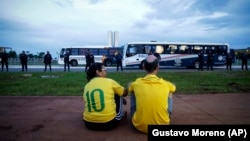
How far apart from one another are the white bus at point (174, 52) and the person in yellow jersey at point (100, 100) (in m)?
22.5

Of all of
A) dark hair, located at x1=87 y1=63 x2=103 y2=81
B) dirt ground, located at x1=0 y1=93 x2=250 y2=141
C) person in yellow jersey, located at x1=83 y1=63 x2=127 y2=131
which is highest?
dark hair, located at x1=87 y1=63 x2=103 y2=81

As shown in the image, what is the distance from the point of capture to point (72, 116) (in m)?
5.88

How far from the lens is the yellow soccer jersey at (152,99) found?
401 centimetres

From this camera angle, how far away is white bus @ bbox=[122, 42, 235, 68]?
2725cm

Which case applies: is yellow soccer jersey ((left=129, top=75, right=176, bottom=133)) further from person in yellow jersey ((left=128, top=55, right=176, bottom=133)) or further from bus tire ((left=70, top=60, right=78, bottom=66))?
bus tire ((left=70, top=60, right=78, bottom=66))

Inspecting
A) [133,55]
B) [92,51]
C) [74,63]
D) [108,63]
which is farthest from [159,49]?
[74,63]

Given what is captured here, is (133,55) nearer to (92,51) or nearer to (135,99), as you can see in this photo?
(92,51)

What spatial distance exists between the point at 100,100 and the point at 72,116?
1893 millimetres

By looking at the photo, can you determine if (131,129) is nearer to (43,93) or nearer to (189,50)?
(43,93)

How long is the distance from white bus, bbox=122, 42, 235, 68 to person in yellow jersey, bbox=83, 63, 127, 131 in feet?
73.9

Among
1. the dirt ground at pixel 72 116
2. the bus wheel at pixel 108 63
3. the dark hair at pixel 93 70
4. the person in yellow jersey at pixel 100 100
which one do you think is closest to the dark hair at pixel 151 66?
the person in yellow jersey at pixel 100 100

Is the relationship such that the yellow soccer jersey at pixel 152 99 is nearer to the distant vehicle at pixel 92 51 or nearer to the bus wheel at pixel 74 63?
the distant vehicle at pixel 92 51

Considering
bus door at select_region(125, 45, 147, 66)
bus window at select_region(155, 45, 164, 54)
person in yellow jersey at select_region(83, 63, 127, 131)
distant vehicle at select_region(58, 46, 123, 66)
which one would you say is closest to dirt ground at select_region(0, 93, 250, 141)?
person in yellow jersey at select_region(83, 63, 127, 131)

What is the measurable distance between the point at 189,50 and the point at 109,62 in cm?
1098
